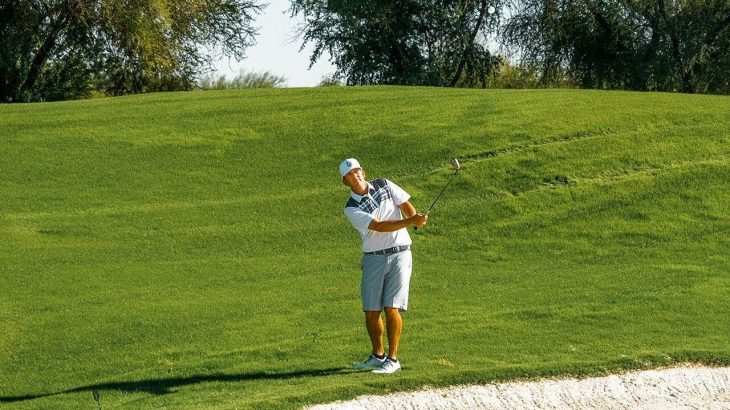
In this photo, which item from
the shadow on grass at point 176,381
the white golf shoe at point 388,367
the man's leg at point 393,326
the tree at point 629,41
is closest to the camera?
the man's leg at point 393,326

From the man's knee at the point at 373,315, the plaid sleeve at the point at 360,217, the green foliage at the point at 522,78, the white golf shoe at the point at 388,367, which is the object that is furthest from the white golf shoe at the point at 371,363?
the green foliage at the point at 522,78

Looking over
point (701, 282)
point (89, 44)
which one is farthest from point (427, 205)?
point (89, 44)

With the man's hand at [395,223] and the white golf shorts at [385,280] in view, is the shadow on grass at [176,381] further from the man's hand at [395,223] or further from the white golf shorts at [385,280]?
the man's hand at [395,223]

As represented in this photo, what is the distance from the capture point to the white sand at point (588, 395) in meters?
11.2

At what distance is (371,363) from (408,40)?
28018 mm

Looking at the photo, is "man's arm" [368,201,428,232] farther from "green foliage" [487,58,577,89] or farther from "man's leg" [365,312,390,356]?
"green foliage" [487,58,577,89]

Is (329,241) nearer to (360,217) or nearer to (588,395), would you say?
(360,217)

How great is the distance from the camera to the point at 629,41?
36531 millimetres

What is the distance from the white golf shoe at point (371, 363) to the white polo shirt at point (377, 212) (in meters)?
1.23

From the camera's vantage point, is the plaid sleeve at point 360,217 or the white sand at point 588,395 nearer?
the white sand at point 588,395

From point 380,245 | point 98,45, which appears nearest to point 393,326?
point 380,245

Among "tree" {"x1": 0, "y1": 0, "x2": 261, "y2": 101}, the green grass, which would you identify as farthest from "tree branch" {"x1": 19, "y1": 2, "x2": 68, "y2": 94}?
the green grass

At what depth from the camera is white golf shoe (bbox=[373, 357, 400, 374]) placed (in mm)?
11918

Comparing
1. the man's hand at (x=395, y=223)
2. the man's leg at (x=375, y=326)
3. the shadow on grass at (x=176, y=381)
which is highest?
the man's hand at (x=395, y=223)
